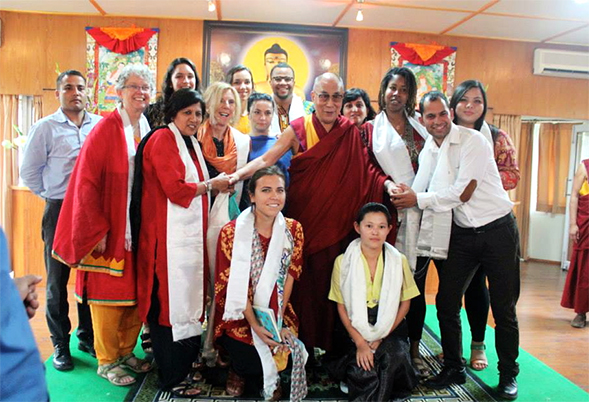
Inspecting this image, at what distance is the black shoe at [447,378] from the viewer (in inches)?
101

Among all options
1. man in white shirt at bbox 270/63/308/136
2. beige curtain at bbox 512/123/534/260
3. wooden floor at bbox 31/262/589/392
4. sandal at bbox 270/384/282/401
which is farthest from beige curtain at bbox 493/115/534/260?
sandal at bbox 270/384/282/401

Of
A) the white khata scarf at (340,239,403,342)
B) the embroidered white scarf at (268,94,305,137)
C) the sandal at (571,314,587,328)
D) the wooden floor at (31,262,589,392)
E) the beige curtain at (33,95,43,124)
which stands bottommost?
the wooden floor at (31,262,589,392)

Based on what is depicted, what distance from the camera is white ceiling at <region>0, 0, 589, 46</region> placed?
5.07m

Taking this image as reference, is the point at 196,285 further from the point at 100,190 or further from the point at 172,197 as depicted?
the point at 100,190

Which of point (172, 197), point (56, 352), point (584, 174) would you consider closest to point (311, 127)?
point (172, 197)

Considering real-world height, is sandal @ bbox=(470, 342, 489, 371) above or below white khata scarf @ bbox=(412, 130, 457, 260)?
below

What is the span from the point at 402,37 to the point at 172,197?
4.83 meters

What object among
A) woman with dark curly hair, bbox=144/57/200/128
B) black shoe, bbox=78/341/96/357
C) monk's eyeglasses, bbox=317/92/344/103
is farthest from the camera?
black shoe, bbox=78/341/96/357

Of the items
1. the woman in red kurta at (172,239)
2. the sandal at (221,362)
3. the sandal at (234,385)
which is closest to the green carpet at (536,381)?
the sandal at (234,385)

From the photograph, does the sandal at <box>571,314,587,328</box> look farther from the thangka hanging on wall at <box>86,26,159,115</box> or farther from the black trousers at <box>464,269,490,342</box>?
the thangka hanging on wall at <box>86,26,159,115</box>

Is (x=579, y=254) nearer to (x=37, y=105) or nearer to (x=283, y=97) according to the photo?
(x=283, y=97)

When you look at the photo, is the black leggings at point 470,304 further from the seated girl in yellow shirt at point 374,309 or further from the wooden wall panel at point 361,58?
the wooden wall panel at point 361,58

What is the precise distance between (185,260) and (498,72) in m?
5.64

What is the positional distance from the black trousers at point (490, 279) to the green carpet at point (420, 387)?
0.18m
